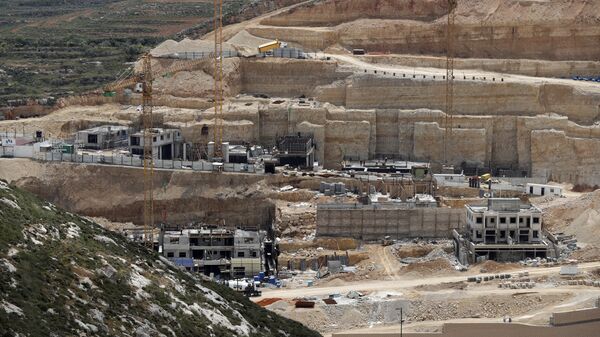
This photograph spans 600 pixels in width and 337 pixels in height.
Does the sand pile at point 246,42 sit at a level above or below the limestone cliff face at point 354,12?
below

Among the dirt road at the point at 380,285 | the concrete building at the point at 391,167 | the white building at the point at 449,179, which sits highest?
the concrete building at the point at 391,167

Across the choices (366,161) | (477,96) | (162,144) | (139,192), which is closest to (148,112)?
(162,144)

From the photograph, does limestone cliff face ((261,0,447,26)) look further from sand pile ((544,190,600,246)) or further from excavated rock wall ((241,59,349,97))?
sand pile ((544,190,600,246))

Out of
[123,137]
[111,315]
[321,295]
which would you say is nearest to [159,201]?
[123,137]

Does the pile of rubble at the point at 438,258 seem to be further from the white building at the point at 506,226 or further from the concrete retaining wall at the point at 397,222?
the concrete retaining wall at the point at 397,222

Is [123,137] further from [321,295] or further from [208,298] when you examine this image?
[208,298]

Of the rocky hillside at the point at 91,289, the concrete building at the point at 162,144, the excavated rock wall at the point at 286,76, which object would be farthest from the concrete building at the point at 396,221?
the rocky hillside at the point at 91,289
